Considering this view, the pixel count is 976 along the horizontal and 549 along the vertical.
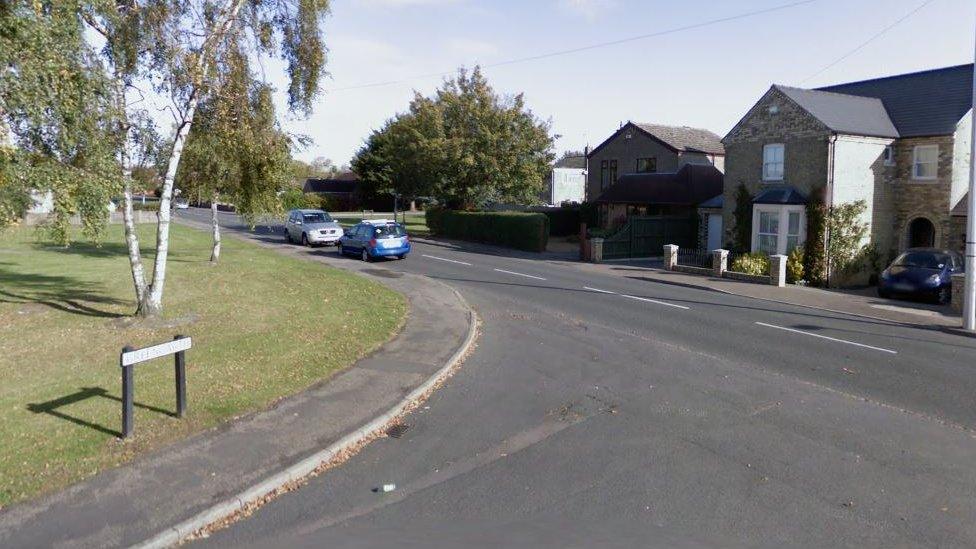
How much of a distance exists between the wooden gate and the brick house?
4260 millimetres

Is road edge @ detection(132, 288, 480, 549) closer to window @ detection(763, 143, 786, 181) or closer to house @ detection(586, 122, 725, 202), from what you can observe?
window @ detection(763, 143, 786, 181)

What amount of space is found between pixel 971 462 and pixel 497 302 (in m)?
12.5

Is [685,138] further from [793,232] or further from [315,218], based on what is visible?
[315,218]

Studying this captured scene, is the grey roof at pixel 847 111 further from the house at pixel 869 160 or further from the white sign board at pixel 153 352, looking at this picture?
the white sign board at pixel 153 352

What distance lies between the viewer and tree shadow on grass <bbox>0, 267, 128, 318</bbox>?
16.8 meters

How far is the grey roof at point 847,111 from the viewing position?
2677 cm

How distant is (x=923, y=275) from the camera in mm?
21875

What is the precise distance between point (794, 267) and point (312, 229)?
21480 millimetres

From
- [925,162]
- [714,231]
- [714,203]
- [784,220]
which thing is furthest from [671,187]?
[925,162]

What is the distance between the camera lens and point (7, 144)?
427 inches

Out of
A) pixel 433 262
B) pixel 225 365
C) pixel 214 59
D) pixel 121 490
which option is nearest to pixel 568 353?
pixel 225 365

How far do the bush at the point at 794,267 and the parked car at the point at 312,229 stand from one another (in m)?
19.9

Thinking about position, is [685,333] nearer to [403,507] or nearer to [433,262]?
[403,507]

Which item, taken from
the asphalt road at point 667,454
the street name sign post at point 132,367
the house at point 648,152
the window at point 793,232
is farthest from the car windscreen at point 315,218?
the street name sign post at point 132,367
